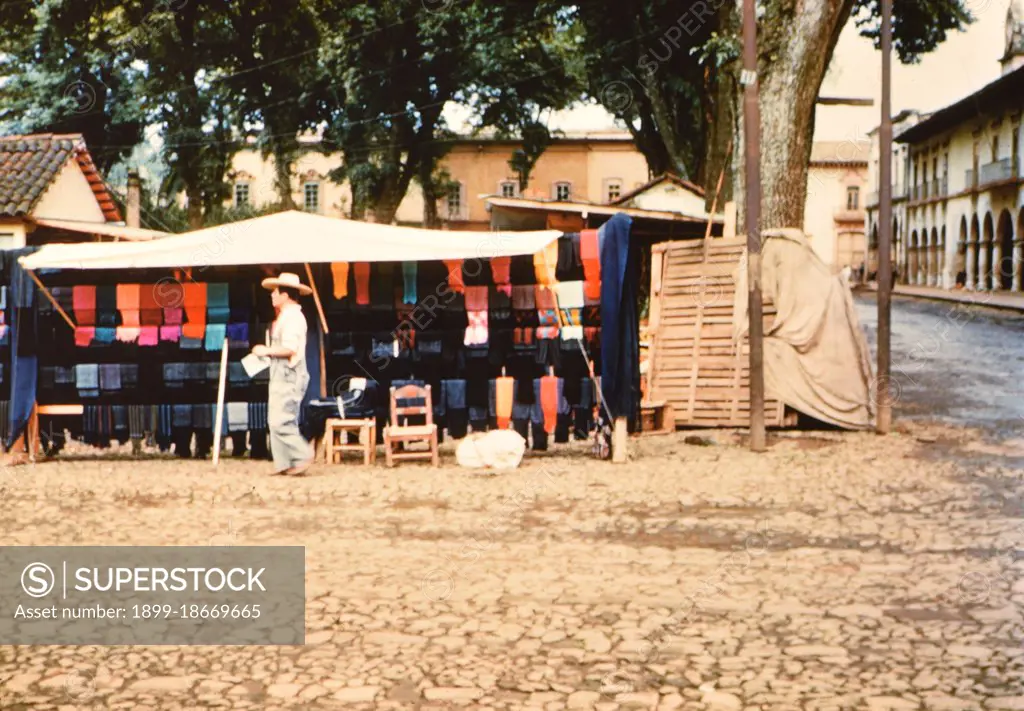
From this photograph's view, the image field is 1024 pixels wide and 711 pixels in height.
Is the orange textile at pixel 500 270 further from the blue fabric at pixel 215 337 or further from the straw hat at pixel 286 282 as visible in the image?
the blue fabric at pixel 215 337

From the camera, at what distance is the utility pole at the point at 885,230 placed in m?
13.7

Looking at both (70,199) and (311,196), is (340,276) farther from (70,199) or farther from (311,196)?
(311,196)

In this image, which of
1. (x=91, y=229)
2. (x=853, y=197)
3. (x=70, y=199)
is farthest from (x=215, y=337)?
(x=853, y=197)

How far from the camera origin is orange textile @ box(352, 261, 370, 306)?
40.2 feet

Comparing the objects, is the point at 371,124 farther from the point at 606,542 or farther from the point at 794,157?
the point at 606,542

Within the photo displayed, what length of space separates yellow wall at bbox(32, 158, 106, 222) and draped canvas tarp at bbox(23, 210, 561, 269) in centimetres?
1584

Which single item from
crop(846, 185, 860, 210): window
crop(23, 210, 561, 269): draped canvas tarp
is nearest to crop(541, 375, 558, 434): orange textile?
crop(23, 210, 561, 269): draped canvas tarp

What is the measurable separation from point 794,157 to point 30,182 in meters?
17.4

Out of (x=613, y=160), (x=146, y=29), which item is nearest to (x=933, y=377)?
(x=146, y=29)

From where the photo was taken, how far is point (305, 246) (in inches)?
446

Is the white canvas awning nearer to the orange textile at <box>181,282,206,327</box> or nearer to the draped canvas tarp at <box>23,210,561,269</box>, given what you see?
the orange textile at <box>181,282,206,327</box>

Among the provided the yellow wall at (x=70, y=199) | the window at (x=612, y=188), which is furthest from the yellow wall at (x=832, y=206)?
the yellow wall at (x=70, y=199)

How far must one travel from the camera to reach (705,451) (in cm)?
1254

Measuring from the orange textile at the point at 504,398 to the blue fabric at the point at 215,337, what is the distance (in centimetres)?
281
